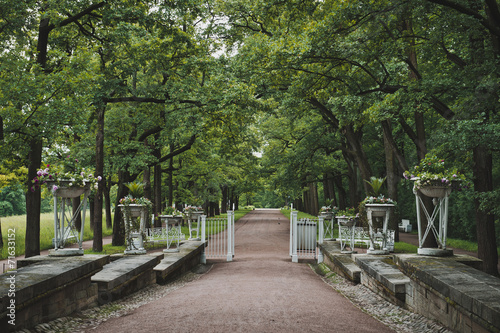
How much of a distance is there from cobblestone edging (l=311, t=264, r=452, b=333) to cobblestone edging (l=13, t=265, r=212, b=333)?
149 inches

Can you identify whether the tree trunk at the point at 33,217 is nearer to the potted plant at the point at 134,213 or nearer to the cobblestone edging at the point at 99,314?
the potted plant at the point at 134,213

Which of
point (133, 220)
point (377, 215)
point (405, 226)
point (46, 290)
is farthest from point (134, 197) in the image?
point (405, 226)

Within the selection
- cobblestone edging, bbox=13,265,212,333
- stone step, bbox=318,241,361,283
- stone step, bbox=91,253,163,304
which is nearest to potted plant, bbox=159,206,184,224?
stone step, bbox=91,253,163,304

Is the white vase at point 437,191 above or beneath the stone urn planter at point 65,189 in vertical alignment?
beneath

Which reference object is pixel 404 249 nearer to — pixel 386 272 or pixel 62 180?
pixel 386 272

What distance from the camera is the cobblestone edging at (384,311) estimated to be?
4.94m

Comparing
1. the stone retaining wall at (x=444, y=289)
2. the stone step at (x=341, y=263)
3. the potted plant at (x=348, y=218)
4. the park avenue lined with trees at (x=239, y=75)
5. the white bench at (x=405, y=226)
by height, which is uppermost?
the park avenue lined with trees at (x=239, y=75)

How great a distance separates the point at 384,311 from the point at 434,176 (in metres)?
2.41

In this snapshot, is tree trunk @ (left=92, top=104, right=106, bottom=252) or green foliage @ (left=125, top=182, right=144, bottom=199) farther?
tree trunk @ (left=92, top=104, right=106, bottom=252)

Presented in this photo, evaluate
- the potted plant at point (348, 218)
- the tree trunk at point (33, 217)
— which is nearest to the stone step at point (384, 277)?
the potted plant at point (348, 218)

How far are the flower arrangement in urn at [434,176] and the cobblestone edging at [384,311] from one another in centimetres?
217

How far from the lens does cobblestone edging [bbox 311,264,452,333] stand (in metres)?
4.94

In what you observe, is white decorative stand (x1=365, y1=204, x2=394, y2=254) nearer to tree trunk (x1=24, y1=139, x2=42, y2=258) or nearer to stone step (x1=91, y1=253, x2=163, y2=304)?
stone step (x1=91, y1=253, x2=163, y2=304)

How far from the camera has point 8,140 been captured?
11.0 metres
